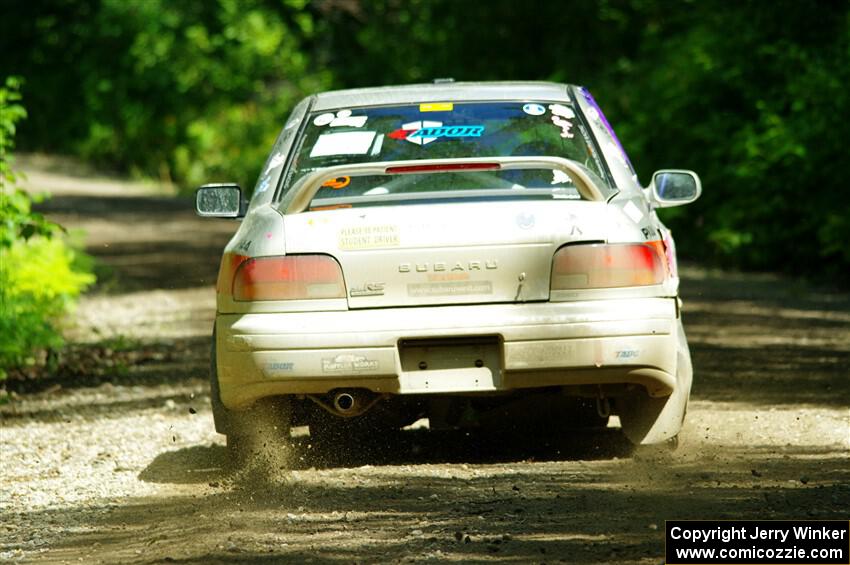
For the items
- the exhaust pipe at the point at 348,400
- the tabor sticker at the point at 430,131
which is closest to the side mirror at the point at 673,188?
the tabor sticker at the point at 430,131

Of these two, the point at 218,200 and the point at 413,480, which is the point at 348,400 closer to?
the point at 413,480

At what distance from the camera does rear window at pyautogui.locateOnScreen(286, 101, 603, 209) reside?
6.89m

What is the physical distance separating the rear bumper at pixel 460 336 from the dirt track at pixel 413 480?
458 mm

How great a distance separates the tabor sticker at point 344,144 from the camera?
6.96 metres

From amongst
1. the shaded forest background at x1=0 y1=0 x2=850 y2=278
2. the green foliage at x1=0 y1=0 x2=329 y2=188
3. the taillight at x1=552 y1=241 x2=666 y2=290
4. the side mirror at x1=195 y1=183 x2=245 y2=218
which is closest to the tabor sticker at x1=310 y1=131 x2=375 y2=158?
the side mirror at x1=195 y1=183 x2=245 y2=218

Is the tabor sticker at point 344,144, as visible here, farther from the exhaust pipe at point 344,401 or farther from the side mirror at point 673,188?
the side mirror at point 673,188

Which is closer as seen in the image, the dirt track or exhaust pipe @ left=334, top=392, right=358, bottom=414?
the dirt track

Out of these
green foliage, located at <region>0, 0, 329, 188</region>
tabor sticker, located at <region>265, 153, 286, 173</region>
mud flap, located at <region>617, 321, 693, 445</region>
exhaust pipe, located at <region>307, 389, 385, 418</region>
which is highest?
tabor sticker, located at <region>265, 153, 286, 173</region>

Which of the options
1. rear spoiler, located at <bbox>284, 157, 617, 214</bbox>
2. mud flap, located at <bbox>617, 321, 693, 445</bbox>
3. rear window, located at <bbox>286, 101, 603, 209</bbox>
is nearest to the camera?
rear spoiler, located at <bbox>284, 157, 617, 214</bbox>

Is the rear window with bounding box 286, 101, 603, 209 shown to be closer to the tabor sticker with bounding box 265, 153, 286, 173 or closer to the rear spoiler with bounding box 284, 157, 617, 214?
the tabor sticker with bounding box 265, 153, 286, 173

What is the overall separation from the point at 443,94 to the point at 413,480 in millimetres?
1871

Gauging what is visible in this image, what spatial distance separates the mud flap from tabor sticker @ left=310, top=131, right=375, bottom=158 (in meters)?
1.62

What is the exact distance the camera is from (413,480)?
6.50 m

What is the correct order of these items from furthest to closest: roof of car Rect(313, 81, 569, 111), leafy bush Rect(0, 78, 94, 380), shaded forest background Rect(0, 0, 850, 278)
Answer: shaded forest background Rect(0, 0, 850, 278)
leafy bush Rect(0, 78, 94, 380)
roof of car Rect(313, 81, 569, 111)
